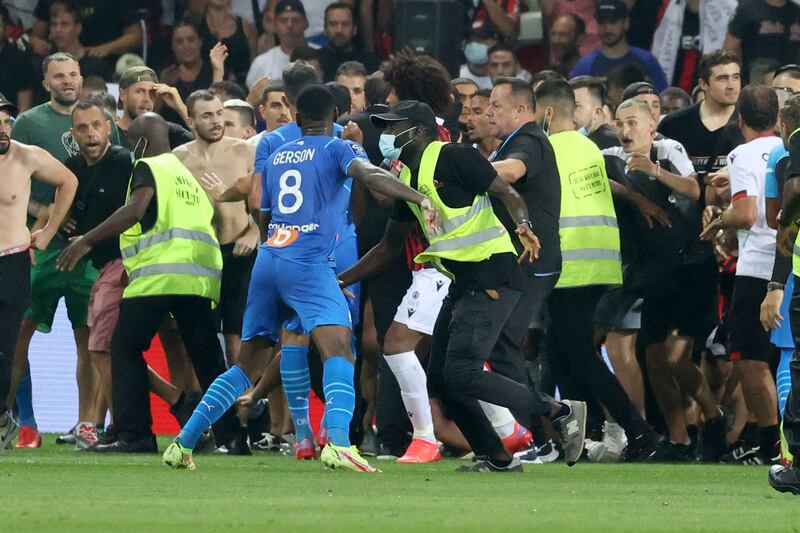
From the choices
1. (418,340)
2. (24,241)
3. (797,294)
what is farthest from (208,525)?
(24,241)

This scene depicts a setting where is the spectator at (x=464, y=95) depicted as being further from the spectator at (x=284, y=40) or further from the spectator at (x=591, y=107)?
the spectator at (x=284, y=40)

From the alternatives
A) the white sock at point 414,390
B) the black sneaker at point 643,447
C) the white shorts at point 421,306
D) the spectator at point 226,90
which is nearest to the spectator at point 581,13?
the spectator at point 226,90

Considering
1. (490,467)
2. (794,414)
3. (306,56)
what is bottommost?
(490,467)

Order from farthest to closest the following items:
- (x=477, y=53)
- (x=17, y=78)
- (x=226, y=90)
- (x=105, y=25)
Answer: (x=105, y=25) < (x=477, y=53) < (x=17, y=78) < (x=226, y=90)

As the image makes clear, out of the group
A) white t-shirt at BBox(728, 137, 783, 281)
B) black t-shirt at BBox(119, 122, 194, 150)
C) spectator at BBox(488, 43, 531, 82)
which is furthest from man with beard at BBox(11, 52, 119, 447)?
white t-shirt at BBox(728, 137, 783, 281)

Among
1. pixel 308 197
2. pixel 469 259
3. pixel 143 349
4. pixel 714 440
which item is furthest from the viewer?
pixel 714 440

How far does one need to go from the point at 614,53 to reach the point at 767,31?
1.44 m

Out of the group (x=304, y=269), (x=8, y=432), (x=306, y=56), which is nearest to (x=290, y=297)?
(x=304, y=269)

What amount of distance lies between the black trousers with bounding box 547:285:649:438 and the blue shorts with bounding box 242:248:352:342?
2120 millimetres

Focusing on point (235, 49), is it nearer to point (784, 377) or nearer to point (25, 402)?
point (25, 402)

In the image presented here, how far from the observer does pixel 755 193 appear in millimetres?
11758

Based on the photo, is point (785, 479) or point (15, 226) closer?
point (785, 479)

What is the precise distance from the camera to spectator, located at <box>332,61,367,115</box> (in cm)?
1470

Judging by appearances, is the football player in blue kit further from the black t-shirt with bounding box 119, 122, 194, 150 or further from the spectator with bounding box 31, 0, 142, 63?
the spectator with bounding box 31, 0, 142, 63
